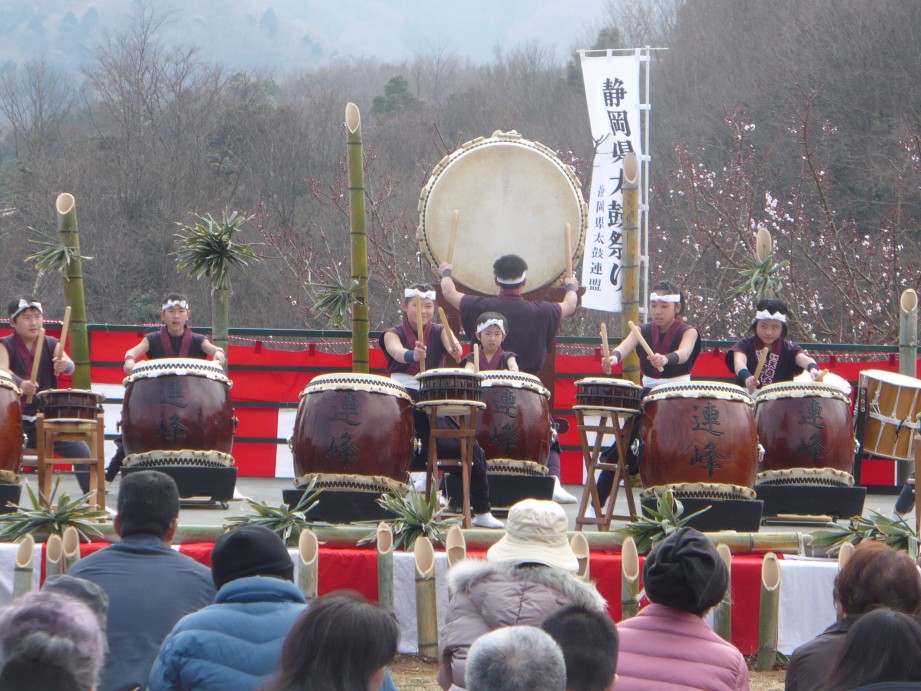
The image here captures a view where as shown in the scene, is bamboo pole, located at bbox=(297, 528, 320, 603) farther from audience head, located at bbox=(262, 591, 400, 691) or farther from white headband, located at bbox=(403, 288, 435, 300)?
audience head, located at bbox=(262, 591, 400, 691)

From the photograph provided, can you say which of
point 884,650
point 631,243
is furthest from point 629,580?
point 631,243

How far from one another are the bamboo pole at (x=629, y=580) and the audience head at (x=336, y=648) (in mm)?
2813

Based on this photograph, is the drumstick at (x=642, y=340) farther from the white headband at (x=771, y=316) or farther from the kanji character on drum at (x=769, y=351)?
the white headband at (x=771, y=316)

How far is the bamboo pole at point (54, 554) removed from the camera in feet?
16.2

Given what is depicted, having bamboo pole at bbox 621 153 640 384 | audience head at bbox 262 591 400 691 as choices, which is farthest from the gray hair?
bamboo pole at bbox 621 153 640 384

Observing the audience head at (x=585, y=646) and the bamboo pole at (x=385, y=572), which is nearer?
the audience head at (x=585, y=646)

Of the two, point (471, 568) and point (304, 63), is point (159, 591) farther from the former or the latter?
point (304, 63)

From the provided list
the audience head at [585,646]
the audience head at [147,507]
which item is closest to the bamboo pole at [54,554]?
the audience head at [147,507]

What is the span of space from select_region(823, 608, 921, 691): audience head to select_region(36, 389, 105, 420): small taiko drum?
4.80 m

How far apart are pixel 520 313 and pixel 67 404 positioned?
245cm

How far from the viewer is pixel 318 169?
89.8 feet

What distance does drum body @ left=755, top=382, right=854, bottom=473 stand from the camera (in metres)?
6.53

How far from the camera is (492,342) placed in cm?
690

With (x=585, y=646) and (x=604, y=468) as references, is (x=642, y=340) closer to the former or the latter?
(x=604, y=468)
